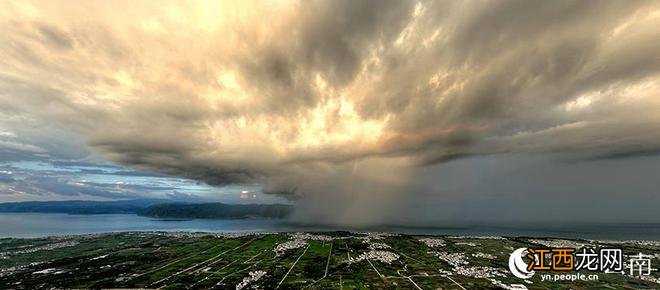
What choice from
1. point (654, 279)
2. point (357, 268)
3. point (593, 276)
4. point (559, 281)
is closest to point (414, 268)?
point (357, 268)

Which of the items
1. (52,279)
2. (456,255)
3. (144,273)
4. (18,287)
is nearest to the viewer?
(18,287)

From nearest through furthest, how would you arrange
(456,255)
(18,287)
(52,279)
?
(18,287)
(52,279)
(456,255)

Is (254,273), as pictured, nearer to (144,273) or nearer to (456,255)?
(144,273)

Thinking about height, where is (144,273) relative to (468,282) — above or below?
below

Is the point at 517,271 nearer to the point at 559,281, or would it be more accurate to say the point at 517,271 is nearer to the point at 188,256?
the point at 559,281

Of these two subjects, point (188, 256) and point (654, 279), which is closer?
point (654, 279)

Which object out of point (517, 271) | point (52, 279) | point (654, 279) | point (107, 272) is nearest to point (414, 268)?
point (517, 271)

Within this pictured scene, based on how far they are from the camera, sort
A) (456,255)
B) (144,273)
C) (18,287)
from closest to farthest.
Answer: (18,287) → (144,273) → (456,255)

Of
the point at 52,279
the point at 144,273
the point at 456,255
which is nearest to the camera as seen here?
the point at 52,279

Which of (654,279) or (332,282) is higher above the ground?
(654,279)
